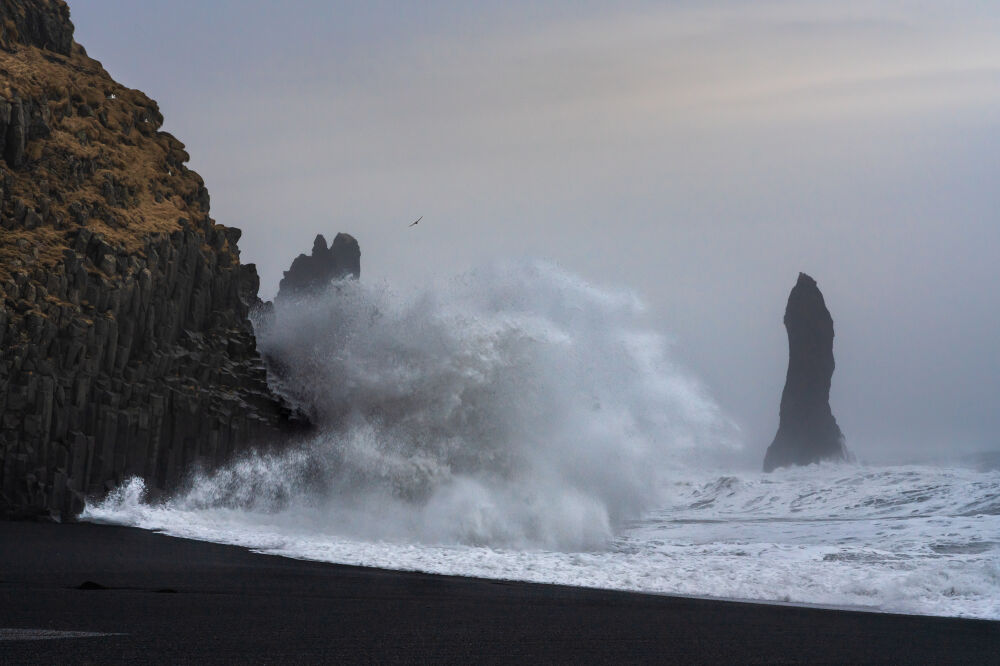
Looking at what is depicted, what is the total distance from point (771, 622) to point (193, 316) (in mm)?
18387

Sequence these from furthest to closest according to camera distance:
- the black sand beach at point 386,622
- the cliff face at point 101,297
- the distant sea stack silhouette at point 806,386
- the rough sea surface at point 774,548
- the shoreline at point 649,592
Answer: the distant sea stack silhouette at point 806,386
the cliff face at point 101,297
the rough sea surface at point 774,548
the shoreline at point 649,592
the black sand beach at point 386,622

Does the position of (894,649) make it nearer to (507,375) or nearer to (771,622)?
(771,622)

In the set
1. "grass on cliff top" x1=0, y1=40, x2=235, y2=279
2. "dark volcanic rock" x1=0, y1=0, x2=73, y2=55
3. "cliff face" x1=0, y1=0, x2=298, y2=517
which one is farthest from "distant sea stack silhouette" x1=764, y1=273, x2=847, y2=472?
"dark volcanic rock" x1=0, y1=0, x2=73, y2=55

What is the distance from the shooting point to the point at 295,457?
24703 mm

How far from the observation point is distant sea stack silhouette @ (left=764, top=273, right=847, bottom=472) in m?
83.4

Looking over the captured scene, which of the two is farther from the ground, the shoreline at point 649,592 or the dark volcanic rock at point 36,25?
the dark volcanic rock at point 36,25

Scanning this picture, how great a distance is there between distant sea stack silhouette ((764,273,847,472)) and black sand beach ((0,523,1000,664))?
75385mm

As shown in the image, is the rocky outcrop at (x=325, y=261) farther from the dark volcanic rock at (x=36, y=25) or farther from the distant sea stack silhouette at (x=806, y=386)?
the distant sea stack silhouette at (x=806, y=386)

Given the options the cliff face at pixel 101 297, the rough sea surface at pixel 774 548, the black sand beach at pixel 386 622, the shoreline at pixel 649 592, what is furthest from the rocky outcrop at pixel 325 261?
the black sand beach at pixel 386 622

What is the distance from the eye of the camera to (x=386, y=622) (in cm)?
888

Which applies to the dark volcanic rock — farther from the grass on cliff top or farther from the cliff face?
the grass on cliff top

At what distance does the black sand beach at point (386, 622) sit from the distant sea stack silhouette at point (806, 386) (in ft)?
247

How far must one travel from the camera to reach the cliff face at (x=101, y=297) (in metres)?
20.5

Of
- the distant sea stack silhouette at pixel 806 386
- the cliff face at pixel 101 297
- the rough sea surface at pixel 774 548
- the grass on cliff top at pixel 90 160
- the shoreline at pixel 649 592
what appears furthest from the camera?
the distant sea stack silhouette at pixel 806 386
